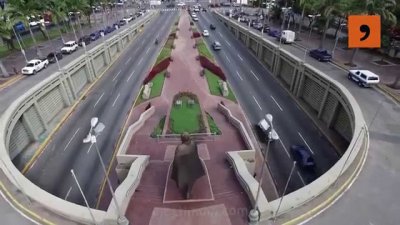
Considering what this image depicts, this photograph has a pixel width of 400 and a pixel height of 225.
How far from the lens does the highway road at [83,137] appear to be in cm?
3184

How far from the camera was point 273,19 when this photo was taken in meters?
120

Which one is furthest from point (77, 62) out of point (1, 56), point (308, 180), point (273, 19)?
point (273, 19)

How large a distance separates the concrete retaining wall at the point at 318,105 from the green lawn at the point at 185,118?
59.2 feet

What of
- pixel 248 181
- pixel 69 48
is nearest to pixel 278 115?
pixel 248 181

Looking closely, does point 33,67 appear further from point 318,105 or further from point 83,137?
point 318,105

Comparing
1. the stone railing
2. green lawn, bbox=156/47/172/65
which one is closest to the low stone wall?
the stone railing

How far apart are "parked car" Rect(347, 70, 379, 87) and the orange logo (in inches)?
492

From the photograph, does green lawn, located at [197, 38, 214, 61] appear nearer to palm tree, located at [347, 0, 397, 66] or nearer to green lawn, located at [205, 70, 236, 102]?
green lawn, located at [205, 70, 236, 102]

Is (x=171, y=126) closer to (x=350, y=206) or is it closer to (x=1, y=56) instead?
(x=350, y=206)

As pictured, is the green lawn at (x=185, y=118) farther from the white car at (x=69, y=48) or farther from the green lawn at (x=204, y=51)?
the white car at (x=69, y=48)

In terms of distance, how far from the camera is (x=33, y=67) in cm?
4844

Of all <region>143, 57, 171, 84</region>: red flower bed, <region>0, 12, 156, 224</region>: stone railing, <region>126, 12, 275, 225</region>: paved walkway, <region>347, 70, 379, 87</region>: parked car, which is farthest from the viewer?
<region>143, 57, 171, 84</region>: red flower bed

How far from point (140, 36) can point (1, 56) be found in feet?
162

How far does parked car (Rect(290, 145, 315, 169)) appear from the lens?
32781 millimetres
